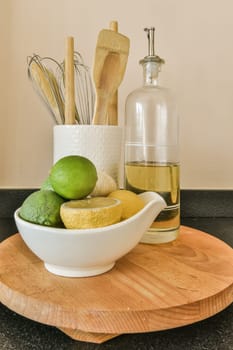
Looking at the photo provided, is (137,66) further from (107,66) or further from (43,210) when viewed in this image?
(43,210)

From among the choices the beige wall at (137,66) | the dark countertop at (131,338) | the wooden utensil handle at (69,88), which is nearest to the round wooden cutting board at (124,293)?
the dark countertop at (131,338)

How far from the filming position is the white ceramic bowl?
375 mm

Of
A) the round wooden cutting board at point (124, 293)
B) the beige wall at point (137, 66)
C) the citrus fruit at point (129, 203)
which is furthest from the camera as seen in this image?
the beige wall at point (137, 66)

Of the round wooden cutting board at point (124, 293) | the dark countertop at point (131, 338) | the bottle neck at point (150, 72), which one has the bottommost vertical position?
the dark countertop at point (131, 338)

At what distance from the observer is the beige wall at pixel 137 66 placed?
0.79 meters

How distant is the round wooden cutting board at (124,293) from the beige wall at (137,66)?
0.37 meters

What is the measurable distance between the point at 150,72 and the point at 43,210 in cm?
35

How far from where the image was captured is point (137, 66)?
0.83 metres

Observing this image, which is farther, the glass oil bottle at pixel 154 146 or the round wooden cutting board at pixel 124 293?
the glass oil bottle at pixel 154 146

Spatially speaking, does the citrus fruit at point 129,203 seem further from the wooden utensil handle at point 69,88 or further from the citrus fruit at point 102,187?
the wooden utensil handle at point 69,88

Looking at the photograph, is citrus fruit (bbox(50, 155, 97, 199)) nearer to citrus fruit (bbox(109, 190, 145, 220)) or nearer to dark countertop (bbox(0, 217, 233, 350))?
citrus fruit (bbox(109, 190, 145, 220))

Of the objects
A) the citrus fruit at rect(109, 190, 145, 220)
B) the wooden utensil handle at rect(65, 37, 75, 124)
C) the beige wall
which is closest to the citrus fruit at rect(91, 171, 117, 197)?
the citrus fruit at rect(109, 190, 145, 220)

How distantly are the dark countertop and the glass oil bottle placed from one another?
0.68ft

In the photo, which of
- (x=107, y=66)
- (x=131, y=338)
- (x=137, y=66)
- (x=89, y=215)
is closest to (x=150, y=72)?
(x=107, y=66)
